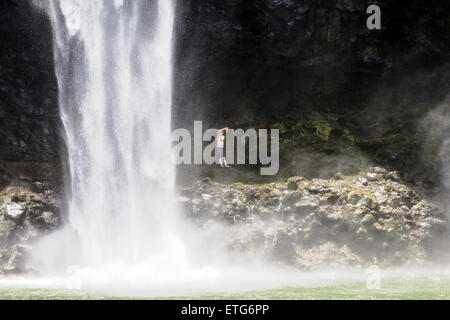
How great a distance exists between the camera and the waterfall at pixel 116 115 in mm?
18344

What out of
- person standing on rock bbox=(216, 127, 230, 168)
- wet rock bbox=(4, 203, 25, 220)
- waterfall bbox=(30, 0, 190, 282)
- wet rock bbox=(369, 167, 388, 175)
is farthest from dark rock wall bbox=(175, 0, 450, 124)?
wet rock bbox=(4, 203, 25, 220)

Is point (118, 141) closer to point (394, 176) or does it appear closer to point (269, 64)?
point (269, 64)

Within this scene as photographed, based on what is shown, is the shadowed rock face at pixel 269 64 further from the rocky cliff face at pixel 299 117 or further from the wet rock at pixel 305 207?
the wet rock at pixel 305 207

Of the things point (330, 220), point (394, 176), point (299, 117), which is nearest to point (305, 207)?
point (330, 220)

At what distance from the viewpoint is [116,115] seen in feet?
64.1

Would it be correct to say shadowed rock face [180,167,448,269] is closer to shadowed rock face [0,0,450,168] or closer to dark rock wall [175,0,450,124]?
shadowed rock face [0,0,450,168]

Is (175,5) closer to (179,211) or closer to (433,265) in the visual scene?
(179,211)

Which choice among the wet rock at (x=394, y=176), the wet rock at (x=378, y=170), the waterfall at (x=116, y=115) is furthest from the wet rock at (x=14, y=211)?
the wet rock at (x=394, y=176)

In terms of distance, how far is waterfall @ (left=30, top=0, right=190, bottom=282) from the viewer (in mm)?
18344

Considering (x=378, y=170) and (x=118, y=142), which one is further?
(x=118, y=142)

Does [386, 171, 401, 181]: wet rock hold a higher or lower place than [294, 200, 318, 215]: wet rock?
higher

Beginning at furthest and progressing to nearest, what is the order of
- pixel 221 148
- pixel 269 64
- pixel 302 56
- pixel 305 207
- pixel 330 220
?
pixel 269 64 → pixel 302 56 → pixel 221 148 → pixel 305 207 → pixel 330 220

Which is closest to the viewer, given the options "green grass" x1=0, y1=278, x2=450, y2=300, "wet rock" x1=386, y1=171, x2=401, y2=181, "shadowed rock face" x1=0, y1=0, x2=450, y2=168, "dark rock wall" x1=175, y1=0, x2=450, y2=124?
"green grass" x1=0, y1=278, x2=450, y2=300

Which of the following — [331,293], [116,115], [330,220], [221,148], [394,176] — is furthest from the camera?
[116,115]
